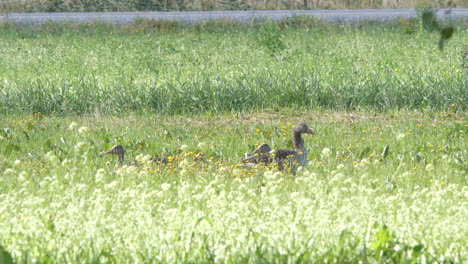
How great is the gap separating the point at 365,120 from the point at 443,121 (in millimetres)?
936

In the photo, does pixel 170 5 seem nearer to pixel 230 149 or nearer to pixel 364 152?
pixel 230 149

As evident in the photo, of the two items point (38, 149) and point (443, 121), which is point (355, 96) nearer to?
point (443, 121)

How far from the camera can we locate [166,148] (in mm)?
8047

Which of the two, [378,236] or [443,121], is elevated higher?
[378,236]

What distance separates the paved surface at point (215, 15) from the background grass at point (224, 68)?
92 cm

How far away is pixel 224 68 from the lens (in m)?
12.9

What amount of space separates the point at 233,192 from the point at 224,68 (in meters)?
7.34

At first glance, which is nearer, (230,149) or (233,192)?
(233,192)

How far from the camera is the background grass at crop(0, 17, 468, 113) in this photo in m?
10.2

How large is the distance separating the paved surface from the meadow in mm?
3174

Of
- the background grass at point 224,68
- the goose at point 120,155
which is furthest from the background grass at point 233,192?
the background grass at point 224,68

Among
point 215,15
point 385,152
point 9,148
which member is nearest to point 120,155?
point 9,148

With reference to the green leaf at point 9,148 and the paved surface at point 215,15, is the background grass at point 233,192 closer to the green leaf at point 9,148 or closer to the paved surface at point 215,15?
the green leaf at point 9,148

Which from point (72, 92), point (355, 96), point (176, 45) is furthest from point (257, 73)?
point (176, 45)
